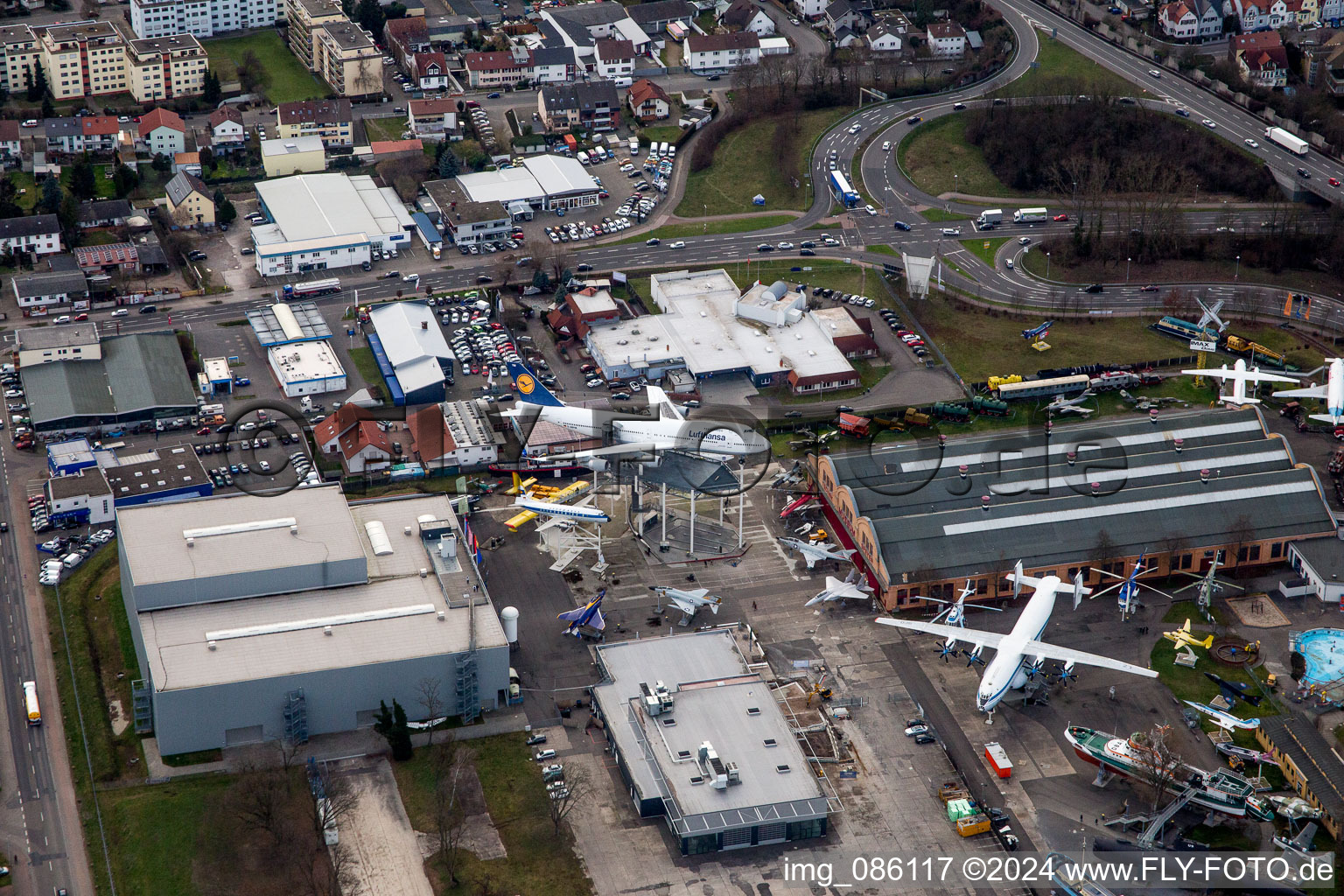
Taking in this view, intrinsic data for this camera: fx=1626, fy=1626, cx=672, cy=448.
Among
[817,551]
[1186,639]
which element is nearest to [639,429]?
[817,551]

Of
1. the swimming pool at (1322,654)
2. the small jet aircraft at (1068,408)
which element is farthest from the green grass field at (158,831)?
the small jet aircraft at (1068,408)

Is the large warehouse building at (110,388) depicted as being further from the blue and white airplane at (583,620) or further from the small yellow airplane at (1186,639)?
the small yellow airplane at (1186,639)

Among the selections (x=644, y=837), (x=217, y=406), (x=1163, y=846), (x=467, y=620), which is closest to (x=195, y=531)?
(x=467, y=620)

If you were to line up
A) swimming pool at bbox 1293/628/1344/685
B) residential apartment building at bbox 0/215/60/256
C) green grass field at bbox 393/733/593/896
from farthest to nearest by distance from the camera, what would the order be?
residential apartment building at bbox 0/215/60/256 < swimming pool at bbox 1293/628/1344/685 < green grass field at bbox 393/733/593/896

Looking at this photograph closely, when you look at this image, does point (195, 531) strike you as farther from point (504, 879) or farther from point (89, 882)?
point (504, 879)

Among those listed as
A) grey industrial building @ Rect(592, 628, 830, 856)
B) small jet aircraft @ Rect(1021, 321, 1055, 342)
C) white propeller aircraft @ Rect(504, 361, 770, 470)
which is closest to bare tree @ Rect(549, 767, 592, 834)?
grey industrial building @ Rect(592, 628, 830, 856)

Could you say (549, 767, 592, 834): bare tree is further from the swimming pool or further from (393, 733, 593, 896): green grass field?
the swimming pool

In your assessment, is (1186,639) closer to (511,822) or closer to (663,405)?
(663,405)
